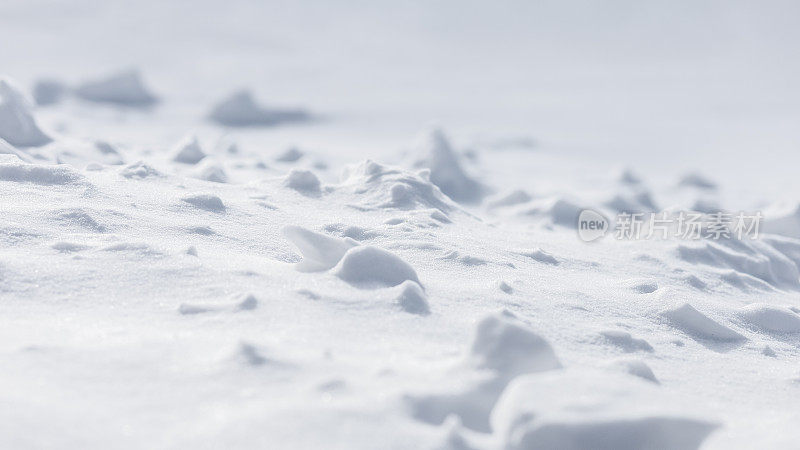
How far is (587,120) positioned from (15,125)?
563 centimetres

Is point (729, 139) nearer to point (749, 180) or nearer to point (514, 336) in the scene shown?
point (749, 180)

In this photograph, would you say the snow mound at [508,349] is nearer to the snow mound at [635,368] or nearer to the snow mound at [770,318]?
the snow mound at [635,368]

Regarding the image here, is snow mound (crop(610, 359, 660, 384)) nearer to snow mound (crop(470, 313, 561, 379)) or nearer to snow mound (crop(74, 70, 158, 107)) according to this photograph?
snow mound (crop(470, 313, 561, 379))

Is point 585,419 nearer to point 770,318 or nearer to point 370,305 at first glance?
point 370,305

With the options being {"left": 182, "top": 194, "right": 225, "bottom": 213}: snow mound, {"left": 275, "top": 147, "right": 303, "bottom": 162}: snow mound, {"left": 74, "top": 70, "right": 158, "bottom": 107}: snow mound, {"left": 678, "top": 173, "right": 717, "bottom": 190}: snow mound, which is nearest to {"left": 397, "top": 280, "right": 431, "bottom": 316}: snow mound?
{"left": 182, "top": 194, "right": 225, "bottom": 213}: snow mound

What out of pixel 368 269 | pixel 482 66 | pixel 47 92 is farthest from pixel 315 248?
pixel 482 66

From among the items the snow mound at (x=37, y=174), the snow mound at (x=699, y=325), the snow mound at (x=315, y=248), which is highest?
the snow mound at (x=37, y=174)

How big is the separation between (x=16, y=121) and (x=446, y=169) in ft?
6.43

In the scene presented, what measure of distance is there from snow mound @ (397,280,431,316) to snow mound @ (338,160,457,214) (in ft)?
2.85

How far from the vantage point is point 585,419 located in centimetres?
120

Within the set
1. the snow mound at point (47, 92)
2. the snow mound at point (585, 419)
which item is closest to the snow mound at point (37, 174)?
the snow mound at point (585, 419)

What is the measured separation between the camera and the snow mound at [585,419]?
46.8 inches

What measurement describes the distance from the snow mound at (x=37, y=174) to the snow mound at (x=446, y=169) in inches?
80.8

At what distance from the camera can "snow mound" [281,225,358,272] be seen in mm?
1808
